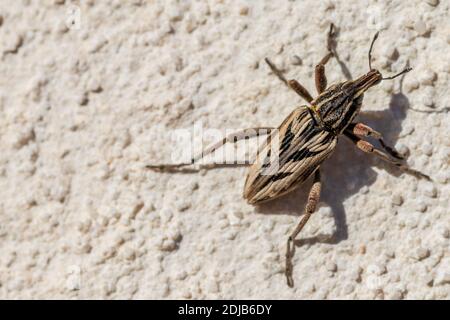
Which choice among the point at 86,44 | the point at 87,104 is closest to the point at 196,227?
the point at 87,104

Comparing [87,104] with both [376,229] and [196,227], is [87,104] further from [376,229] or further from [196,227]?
[376,229]

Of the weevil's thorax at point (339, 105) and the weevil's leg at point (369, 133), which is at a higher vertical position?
the weevil's thorax at point (339, 105)

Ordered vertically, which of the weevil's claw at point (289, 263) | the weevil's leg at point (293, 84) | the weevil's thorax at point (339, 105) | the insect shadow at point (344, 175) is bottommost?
the weevil's claw at point (289, 263)

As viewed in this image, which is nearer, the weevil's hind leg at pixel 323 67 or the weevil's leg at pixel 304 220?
the weevil's leg at pixel 304 220

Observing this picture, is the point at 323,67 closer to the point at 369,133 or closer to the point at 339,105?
the point at 339,105

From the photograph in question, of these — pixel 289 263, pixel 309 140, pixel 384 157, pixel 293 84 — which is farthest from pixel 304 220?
pixel 293 84

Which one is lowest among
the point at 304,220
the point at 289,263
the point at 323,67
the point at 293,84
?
the point at 289,263

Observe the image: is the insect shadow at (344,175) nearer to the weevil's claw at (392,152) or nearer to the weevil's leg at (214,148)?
the weevil's claw at (392,152)

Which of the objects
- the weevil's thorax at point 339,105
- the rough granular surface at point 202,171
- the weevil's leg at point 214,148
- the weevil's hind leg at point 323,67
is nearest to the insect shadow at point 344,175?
the rough granular surface at point 202,171
